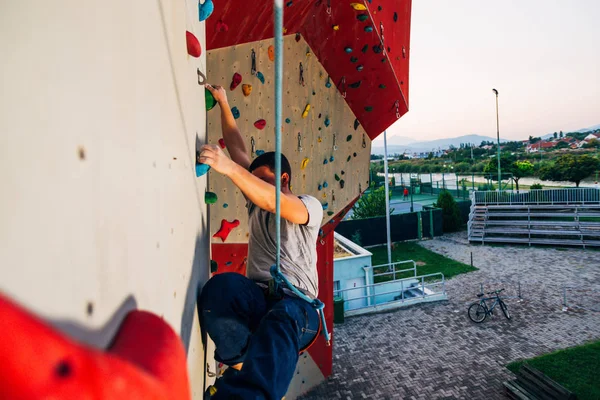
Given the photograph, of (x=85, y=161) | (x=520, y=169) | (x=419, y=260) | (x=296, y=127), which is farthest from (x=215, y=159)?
(x=520, y=169)

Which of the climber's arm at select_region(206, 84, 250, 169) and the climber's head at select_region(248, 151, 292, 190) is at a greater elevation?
the climber's arm at select_region(206, 84, 250, 169)

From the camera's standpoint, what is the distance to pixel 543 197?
17562 mm

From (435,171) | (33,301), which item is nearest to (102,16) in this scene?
(33,301)

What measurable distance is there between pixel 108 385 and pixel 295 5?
2799mm

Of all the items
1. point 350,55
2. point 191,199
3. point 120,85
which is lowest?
point 191,199

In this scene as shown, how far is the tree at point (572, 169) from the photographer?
2455 centimetres

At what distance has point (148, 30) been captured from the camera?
759mm

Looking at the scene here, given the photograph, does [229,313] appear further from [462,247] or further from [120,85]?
[462,247]

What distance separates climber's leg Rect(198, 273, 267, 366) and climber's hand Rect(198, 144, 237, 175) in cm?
45

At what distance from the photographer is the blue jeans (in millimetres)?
1234

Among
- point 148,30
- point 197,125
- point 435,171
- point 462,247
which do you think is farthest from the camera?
point 435,171

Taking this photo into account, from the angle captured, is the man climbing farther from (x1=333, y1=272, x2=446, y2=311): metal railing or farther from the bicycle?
the bicycle

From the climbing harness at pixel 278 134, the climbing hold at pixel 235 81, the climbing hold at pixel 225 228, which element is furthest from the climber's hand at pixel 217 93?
the climbing hold at pixel 225 228

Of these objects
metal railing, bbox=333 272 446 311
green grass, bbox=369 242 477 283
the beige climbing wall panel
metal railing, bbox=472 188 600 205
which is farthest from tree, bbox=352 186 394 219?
the beige climbing wall panel
